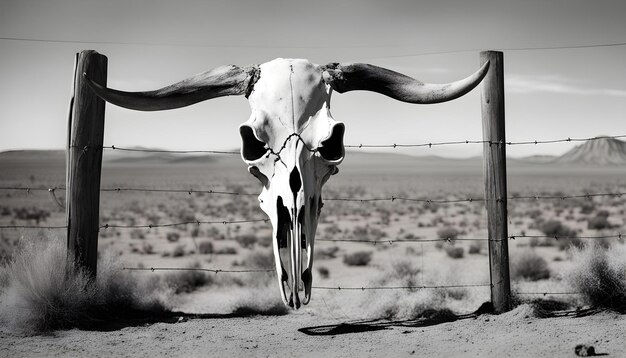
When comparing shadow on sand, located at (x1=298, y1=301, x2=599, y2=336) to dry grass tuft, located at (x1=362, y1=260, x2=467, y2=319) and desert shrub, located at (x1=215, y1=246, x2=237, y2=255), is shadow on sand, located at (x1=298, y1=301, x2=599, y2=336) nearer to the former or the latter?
dry grass tuft, located at (x1=362, y1=260, x2=467, y2=319)

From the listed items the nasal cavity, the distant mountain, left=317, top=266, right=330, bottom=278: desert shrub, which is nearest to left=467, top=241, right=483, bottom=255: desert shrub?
left=317, top=266, right=330, bottom=278: desert shrub

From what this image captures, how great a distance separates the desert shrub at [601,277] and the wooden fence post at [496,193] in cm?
98

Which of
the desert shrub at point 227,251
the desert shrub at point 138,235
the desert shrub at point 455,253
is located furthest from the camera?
the desert shrub at point 138,235

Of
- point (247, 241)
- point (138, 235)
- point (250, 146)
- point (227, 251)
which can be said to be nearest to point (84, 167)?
point (250, 146)

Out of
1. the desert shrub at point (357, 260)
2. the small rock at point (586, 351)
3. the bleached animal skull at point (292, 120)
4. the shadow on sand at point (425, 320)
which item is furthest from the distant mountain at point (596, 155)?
the bleached animal skull at point (292, 120)

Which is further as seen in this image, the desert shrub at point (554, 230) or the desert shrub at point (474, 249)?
the desert shrub at point (554, 230)

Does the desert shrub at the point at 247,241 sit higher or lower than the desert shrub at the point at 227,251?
higher

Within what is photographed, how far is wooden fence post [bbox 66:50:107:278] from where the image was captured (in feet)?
20.7

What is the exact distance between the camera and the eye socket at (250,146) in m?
4.73

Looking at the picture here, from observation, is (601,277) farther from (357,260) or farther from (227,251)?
(227,251)

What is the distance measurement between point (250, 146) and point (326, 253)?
11295mm

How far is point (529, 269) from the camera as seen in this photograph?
1134 centimetres

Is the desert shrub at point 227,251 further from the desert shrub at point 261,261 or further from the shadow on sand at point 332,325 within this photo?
the shadow on sand at point 332,325

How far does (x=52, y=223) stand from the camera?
28.8 metres
